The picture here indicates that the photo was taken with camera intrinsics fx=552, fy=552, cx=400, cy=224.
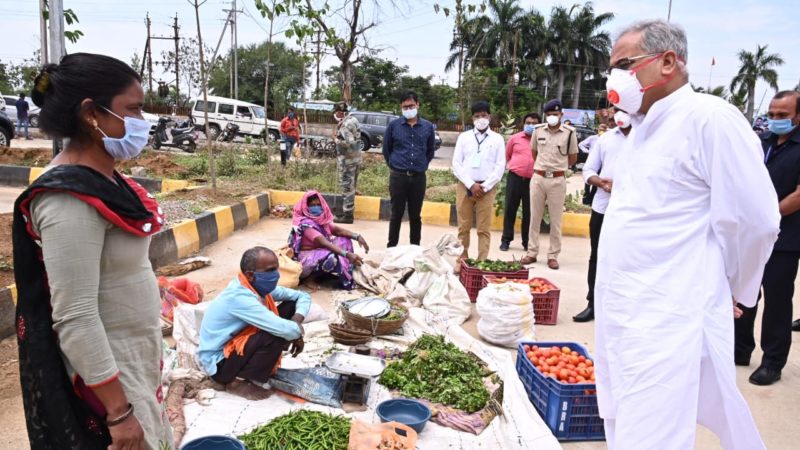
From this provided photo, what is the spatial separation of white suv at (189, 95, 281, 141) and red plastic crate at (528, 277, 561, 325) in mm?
18630

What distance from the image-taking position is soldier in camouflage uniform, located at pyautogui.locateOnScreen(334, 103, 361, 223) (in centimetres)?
917

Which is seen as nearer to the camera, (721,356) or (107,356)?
(107,356)

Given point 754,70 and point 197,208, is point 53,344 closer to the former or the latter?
point 197,208

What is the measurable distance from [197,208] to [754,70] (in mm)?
54636

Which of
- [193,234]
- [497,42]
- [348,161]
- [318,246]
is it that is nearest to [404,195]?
[318,246]

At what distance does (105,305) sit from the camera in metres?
1.64

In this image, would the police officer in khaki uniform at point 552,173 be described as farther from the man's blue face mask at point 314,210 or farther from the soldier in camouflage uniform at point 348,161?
the soldier in camouflage uniform at point 348,161

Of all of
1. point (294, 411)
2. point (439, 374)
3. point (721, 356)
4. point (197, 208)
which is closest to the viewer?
point (721, 356)

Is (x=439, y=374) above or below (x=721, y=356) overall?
below

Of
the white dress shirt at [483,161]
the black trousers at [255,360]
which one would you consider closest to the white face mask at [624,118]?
the black trousers at [255,360]

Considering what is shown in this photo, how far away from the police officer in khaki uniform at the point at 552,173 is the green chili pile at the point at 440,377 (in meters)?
3.27

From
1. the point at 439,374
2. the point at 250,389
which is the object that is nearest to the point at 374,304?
the point at 439,374

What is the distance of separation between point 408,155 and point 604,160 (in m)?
2.46

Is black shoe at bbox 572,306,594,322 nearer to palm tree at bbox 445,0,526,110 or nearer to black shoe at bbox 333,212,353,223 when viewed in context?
black shoe at bbox 333,212,353,223
